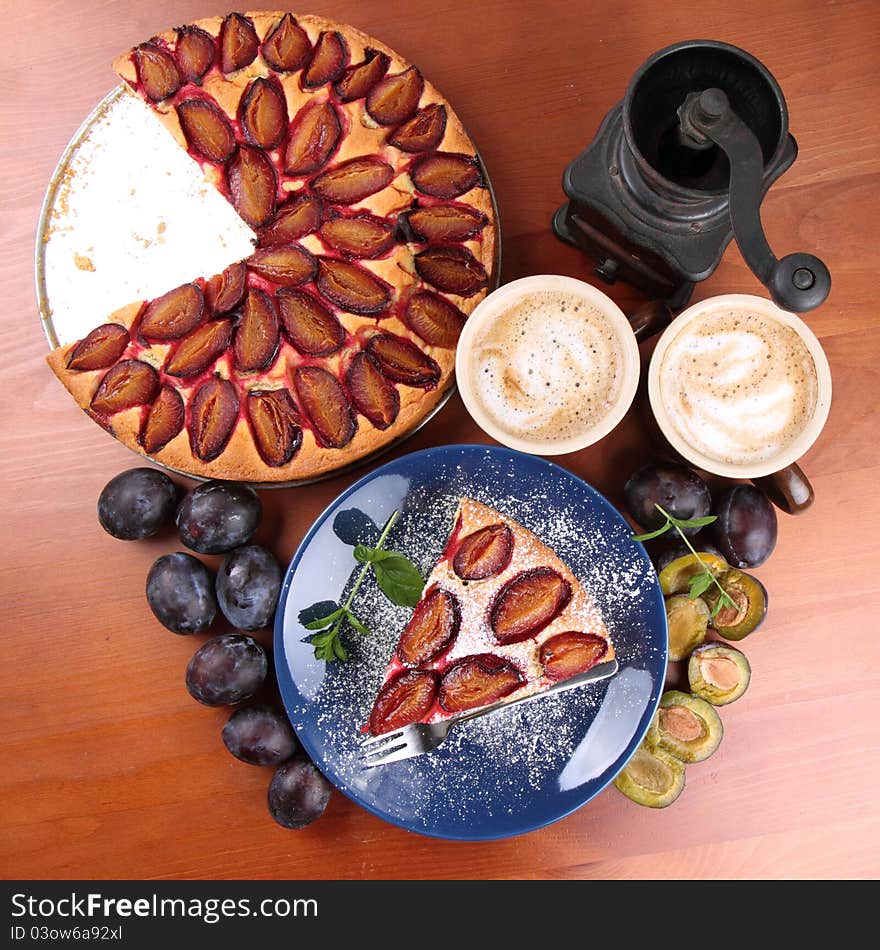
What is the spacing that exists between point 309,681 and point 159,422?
40cm

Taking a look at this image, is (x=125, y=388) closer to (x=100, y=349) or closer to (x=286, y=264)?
(x=100, y=349)

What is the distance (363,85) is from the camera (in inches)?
45.4

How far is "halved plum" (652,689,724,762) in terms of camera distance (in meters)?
1.21

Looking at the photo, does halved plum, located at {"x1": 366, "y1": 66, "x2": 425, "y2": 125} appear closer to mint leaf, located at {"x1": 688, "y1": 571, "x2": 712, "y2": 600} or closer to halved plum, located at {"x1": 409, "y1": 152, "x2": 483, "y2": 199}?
halved plum, located at {"x1": 409, "y1": 152, "x2": 483, "y2": 199}

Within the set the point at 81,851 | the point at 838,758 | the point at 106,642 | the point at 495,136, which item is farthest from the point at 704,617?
the point at 81,851

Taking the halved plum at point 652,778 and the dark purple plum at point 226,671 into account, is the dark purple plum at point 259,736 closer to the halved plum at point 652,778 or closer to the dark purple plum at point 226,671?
the dark purple plum at point 226,671

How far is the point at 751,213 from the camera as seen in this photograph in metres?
0.87

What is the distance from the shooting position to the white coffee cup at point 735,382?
1.11m

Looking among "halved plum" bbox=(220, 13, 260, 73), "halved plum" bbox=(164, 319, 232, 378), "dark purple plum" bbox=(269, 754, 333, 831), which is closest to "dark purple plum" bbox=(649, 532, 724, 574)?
"dark purple plum" bbox=(269, 754, 333, 831)

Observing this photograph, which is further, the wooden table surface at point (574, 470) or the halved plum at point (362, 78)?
the wooden table surface at point (574, 470)

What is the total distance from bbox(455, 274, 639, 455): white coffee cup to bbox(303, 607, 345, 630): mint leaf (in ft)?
1.07

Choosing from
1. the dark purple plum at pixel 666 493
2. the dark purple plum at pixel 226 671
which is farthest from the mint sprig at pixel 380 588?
the dark purple plum at pixel 666 493

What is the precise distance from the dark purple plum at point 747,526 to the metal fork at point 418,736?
0.25m

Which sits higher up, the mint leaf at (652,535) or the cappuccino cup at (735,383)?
the cappuccino cup at (735,383)
